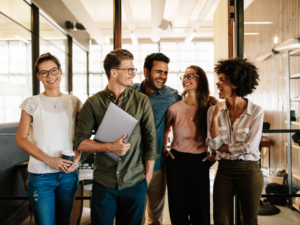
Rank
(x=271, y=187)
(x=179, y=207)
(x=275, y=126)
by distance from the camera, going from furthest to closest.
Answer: (x=275, y=126)
(x=271, y=187)
(x=179, y=207)

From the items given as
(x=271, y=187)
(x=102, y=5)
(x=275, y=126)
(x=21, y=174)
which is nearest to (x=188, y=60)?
(x=102, y=5)

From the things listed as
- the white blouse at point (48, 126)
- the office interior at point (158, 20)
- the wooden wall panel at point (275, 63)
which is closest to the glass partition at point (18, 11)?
the office interior at point (158, 20)

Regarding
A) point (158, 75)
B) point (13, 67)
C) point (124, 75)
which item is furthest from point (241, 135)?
point (13, 67)

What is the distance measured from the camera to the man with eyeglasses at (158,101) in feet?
6.06

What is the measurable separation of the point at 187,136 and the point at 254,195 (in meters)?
0.64

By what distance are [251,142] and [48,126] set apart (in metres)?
1.43

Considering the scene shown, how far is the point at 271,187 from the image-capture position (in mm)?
3453

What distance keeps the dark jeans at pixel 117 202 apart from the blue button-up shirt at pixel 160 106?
0.49 m

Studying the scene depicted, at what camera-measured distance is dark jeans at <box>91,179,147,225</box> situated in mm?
1359

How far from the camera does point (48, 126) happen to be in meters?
1.46

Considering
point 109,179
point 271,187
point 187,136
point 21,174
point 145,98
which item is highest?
point 145,98

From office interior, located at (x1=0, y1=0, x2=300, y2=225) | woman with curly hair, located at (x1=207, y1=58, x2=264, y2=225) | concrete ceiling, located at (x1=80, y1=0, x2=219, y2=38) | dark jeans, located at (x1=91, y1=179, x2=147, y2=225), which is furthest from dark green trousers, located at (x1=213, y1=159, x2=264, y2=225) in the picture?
concrete ceiling, located at (x1=80, y1=0, x2=219, y2=38)

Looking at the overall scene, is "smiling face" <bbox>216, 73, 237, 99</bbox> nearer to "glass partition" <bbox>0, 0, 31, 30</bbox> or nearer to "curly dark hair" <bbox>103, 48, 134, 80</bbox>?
"curly dark hair" <bbox>103, 48, 134, 80</bbox>

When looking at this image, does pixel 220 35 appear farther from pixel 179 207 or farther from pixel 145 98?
pixel 179 207
